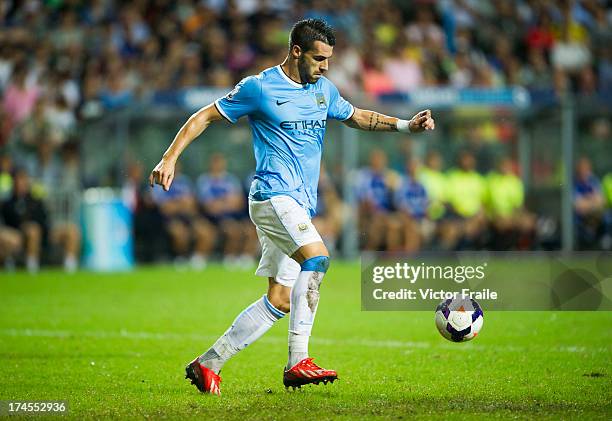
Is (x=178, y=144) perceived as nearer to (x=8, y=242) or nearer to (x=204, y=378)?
(x=204, y=378)

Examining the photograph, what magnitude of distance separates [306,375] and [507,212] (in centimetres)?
1531

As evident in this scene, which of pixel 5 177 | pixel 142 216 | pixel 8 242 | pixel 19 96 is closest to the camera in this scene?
pixel 8 242

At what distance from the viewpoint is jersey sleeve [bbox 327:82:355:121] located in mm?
7523

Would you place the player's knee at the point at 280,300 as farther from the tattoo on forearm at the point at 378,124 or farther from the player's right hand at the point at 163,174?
the tattoo on forearm at the point at 378,124

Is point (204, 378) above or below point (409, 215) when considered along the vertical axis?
below

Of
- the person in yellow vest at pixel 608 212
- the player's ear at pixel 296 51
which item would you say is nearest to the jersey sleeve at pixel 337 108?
the player's ear at pixel 296 51

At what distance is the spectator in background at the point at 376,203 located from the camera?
68.2 ft

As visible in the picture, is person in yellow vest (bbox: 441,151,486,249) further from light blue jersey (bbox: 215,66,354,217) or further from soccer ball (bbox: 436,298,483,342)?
light blue jersey (bbox: 215,66,354,217)

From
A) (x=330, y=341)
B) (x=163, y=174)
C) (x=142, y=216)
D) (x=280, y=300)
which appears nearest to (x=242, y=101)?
(x=163, y=174)

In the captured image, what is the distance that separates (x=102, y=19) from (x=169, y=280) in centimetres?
751

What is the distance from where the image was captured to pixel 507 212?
21516mm

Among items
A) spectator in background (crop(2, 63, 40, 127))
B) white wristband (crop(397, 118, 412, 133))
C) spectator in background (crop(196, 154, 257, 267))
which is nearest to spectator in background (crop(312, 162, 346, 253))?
spectator in background (crop(196, 154, 257, 267))

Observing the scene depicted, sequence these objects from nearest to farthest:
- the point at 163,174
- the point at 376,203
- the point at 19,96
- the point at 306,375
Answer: the point at 163,174
the point at 306,375
the point at 19,96
the point at 376,203

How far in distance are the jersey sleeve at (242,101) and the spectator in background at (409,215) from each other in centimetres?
1362
